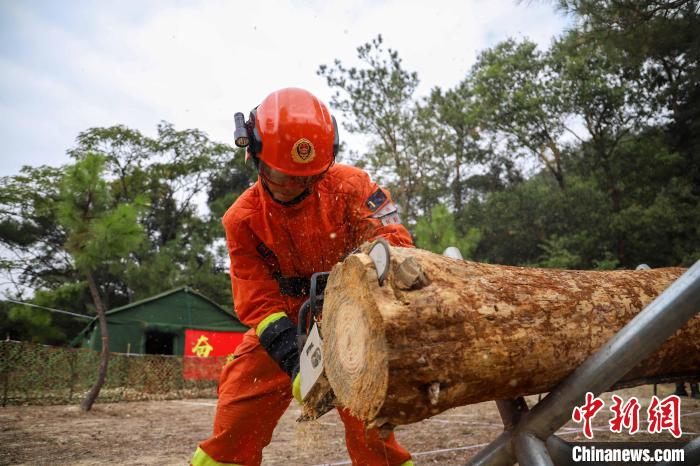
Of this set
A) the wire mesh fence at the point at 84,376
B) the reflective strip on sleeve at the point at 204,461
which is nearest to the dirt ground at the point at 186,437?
the wire mesh fence at the point at 84,376

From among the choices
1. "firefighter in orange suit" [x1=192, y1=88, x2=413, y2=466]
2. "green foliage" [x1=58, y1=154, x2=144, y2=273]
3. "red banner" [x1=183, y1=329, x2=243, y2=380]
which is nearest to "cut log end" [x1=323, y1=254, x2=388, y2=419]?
"firefighter in orange suit" [x1=192, y1=88, x2=413, y2=466]

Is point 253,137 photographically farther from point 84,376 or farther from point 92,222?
point 84,376

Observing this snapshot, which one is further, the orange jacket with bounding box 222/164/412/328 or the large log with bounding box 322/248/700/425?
the orange jacket with bounding box 222/164/412/328

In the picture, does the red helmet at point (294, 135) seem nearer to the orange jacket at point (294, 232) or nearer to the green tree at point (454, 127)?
the orange jacket at point (294, 232)

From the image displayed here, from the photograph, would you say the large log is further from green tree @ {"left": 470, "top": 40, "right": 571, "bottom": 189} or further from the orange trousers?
green tree @ {"left": 470, "top": 40, "right": 571, "bottom": 189}

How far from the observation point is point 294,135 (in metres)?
2.29

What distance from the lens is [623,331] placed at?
1.42 m

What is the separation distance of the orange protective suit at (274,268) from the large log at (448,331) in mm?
709

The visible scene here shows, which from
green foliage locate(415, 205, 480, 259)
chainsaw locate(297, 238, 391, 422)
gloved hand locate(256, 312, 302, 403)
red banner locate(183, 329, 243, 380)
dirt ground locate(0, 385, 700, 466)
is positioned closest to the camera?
chainsaw locate(297, 238, 391, 422)

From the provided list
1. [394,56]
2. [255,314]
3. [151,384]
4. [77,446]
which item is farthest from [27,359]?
[394,56]

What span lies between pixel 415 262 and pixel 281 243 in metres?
1.18

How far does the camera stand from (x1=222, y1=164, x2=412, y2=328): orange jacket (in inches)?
97.3

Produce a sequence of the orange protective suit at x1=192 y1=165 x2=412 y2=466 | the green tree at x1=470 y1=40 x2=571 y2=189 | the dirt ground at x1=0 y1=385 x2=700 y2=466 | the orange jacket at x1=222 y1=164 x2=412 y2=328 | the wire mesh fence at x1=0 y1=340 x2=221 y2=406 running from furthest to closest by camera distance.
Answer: the green tree at x1=470 y1=40 x2=571 y2=189
the wire mesh fence at x1=0 y1=340 x2=221 y2=406
the dirt ground at x1=0 y1=385 x2=700 y2=466
the orange jacket at x1=222 y1=164 x2=412 y2=328
the orange protective suit at x1=192 y1=165 x2=412 y2=466

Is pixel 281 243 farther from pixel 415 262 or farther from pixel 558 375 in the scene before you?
pixel 558 375
